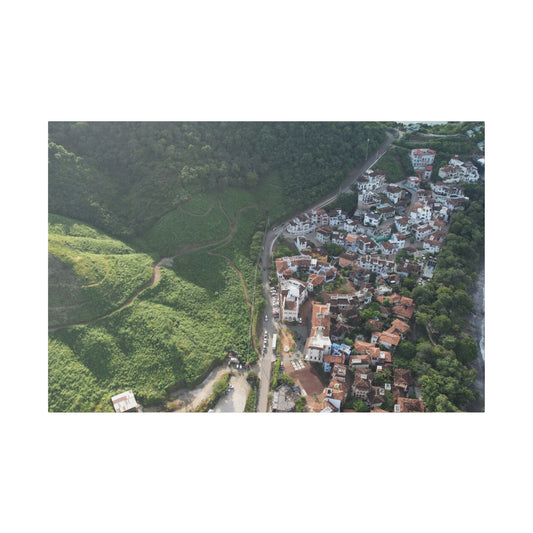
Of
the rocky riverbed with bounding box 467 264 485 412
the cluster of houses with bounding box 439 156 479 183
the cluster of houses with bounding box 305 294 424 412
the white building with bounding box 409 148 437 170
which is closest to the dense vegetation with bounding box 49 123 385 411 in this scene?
the white building with bounding box 409 148 437 170

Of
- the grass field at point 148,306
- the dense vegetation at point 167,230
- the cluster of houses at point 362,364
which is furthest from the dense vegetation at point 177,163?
the cluster of houses at point 362,364

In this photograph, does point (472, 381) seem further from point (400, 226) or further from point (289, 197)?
point (289, 197)

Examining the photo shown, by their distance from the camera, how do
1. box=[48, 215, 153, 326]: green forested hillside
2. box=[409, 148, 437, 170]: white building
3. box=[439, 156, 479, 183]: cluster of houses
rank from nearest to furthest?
box=[48, 215, 153, 326]: green forested hillside
box=[439, 156, 479, 183]: cluster of houses
box=[409, 148, 437, 170]: white building

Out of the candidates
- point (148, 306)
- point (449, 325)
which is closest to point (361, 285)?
point (449, 325)

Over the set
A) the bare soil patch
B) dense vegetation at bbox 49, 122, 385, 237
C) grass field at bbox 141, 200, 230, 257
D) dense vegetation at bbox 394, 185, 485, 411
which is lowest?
the bare soil patch

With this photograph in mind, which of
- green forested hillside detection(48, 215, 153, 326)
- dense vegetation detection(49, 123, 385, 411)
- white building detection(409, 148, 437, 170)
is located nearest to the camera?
dense vegetation detection(49, 123, 385, 411)

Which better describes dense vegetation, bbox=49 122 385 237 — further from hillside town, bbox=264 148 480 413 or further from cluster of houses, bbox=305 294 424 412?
cluster of houses, bbox=305 294 424 412

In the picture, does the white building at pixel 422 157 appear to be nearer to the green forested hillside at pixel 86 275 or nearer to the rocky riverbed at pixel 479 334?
the rocky riverbed at pixel 479 334
